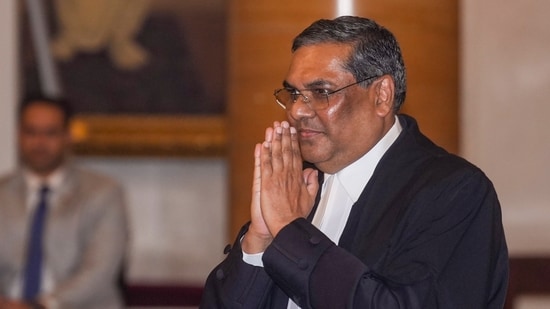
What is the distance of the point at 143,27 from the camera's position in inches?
414

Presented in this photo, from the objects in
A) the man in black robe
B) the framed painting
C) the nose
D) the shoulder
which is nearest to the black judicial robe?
the man in black robe

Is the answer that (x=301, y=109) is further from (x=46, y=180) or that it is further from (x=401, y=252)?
(x=46, y=180)

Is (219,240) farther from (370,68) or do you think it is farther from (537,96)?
(370,68)

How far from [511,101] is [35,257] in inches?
115

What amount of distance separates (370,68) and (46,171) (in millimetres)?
3503

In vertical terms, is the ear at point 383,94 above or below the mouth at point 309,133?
above

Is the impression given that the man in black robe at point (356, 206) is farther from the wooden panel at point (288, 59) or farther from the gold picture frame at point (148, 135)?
the gold picture frame at point (148, 135)

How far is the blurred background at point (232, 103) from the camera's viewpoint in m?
6.04

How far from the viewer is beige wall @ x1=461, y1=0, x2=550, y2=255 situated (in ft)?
25.3

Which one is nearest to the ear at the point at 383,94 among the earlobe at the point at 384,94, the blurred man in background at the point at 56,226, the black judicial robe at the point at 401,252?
the earlobe at the point at 384,94

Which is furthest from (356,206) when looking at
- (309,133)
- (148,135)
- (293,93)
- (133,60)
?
(133,60)

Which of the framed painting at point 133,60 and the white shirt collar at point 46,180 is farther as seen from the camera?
the framed painting at point 133,60

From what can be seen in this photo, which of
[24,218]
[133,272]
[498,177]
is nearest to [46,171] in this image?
[24,218]

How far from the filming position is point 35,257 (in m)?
6.57
